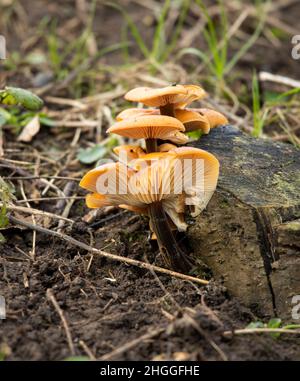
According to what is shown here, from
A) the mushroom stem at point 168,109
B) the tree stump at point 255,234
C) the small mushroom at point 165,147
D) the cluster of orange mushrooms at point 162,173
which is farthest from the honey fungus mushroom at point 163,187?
the mushroom stem at point 168,109

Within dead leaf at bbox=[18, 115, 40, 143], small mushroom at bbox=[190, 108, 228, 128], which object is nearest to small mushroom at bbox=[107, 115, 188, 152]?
small mushroom at bbox=[190, 108, 228, 128]

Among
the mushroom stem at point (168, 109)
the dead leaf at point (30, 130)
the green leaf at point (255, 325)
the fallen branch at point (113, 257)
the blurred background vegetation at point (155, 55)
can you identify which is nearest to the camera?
the green leaf at point (255, 325)

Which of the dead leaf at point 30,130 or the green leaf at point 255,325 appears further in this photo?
the dead leaf at point 30,130

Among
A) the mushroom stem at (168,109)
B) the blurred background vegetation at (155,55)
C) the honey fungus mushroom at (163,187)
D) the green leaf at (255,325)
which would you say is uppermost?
the blurred background vegetation at (155,55)

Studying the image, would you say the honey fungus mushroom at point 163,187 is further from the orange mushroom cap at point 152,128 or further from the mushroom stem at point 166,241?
the orange mushroom cap at point 152,128

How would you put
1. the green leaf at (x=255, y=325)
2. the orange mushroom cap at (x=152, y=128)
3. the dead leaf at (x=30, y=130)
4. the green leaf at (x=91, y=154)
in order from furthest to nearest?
the dead leaf at (x=30, y=130) → the green leaf at (x=91, y=154) → the orange mushroom cap at (x=152, y=128) → the green leaf at (x=255, y=325)

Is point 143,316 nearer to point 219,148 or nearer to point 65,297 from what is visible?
point 65,297
